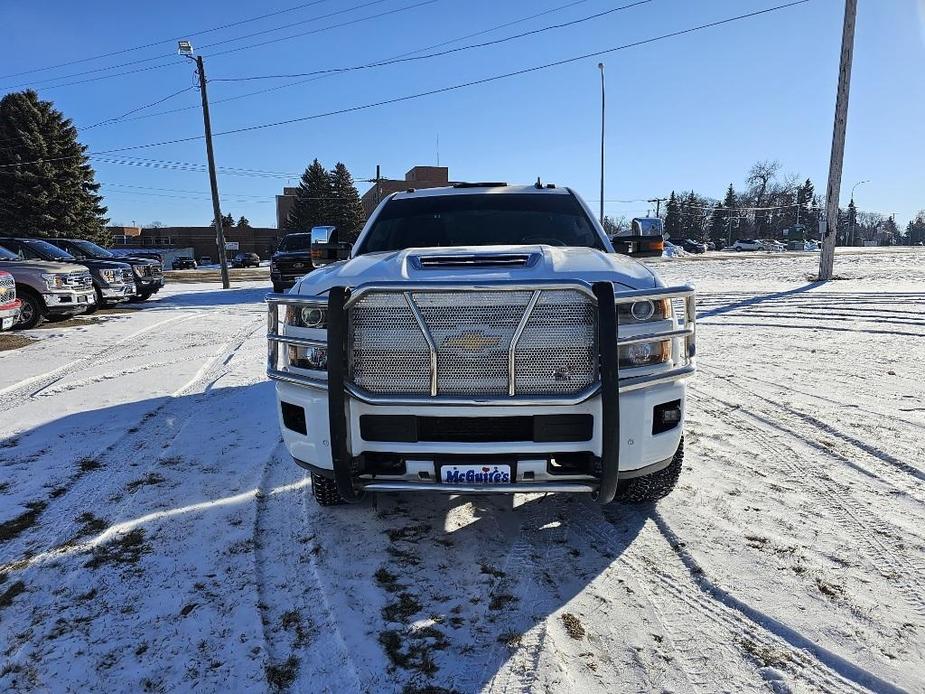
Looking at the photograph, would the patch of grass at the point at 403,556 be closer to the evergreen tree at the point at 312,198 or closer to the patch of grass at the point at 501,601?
the patch of grass at the point at 501,601

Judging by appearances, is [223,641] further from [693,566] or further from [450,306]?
[693,566]

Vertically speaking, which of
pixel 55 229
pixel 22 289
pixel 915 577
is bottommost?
pixel 915 577

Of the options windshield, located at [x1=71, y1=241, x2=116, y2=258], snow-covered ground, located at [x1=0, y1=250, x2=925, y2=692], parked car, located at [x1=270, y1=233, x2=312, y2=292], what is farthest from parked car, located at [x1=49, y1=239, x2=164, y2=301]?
snow-covered ground, located at [x1=0, y1=250, x2=925, y2=692]

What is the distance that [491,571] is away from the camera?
8.61 feet

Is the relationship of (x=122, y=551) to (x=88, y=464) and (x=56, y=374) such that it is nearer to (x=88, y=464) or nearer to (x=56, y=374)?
(x=88, y=464)

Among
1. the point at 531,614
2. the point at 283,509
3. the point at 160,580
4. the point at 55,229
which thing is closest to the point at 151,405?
the point at 283,509

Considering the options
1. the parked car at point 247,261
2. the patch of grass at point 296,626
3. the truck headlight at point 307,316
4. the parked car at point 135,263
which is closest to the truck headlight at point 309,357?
the truck headlight at point 307,316

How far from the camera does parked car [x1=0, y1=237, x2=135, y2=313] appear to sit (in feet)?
40.0

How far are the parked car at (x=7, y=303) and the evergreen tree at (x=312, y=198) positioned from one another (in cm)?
5514

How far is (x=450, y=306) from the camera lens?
250 cm

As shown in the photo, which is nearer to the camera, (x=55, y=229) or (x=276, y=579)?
(x=276, y=579)

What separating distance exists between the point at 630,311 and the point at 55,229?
157 feet

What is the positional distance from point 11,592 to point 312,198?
64217 mm

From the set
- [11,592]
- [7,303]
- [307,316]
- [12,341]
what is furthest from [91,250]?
→ [307,316]
